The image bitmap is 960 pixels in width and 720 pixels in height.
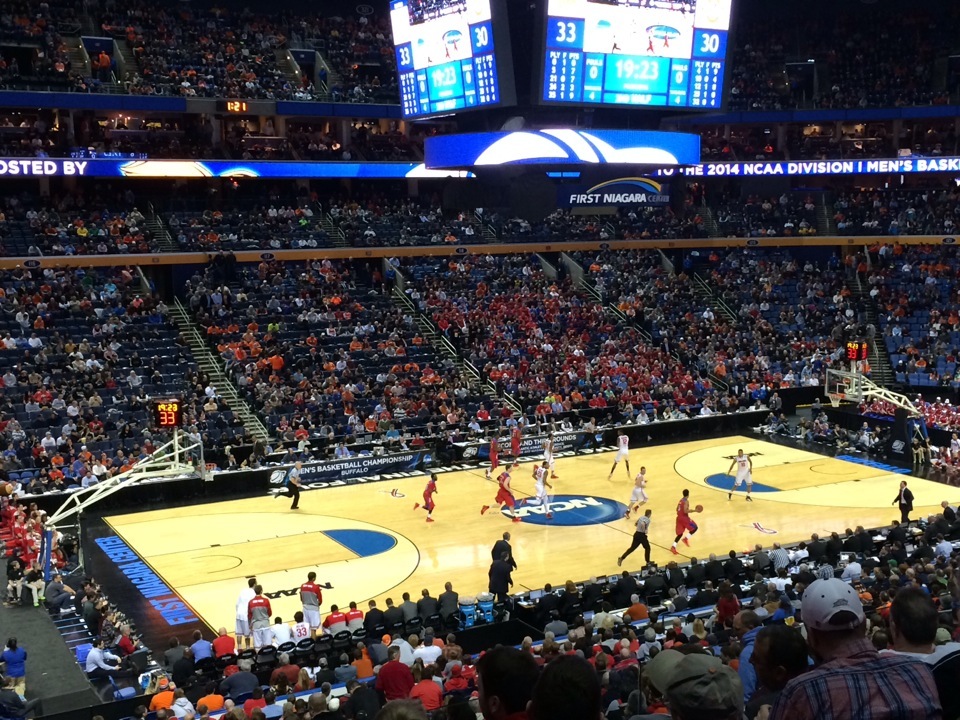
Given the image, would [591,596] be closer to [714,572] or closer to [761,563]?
[714,572]

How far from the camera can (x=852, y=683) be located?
11.8 ft

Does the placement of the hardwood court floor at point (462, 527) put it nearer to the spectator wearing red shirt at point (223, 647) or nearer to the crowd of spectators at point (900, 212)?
the spectator wearing red shirt at point (223, 647)

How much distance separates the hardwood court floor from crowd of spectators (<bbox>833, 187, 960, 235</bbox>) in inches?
697

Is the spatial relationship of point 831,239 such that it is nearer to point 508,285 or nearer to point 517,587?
point 508,285

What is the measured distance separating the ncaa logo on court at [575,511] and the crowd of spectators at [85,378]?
868 centimetres

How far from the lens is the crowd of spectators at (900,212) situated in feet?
153

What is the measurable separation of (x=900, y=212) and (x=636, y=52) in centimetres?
2702

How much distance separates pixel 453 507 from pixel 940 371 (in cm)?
2160

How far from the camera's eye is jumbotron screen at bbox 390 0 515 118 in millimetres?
24578

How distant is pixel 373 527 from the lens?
25875 millimetres

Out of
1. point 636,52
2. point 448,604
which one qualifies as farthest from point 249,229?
point 448,604

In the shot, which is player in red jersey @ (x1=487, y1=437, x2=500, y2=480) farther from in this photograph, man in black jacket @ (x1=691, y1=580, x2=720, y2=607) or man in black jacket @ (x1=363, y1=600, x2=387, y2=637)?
man in black jacket @ (x1=363, y1=600, x2=387, y2=637)

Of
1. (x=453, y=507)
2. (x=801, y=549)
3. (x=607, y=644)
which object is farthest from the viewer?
(x=453, y=507)

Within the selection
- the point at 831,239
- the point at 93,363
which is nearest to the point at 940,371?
the point at 831,239
